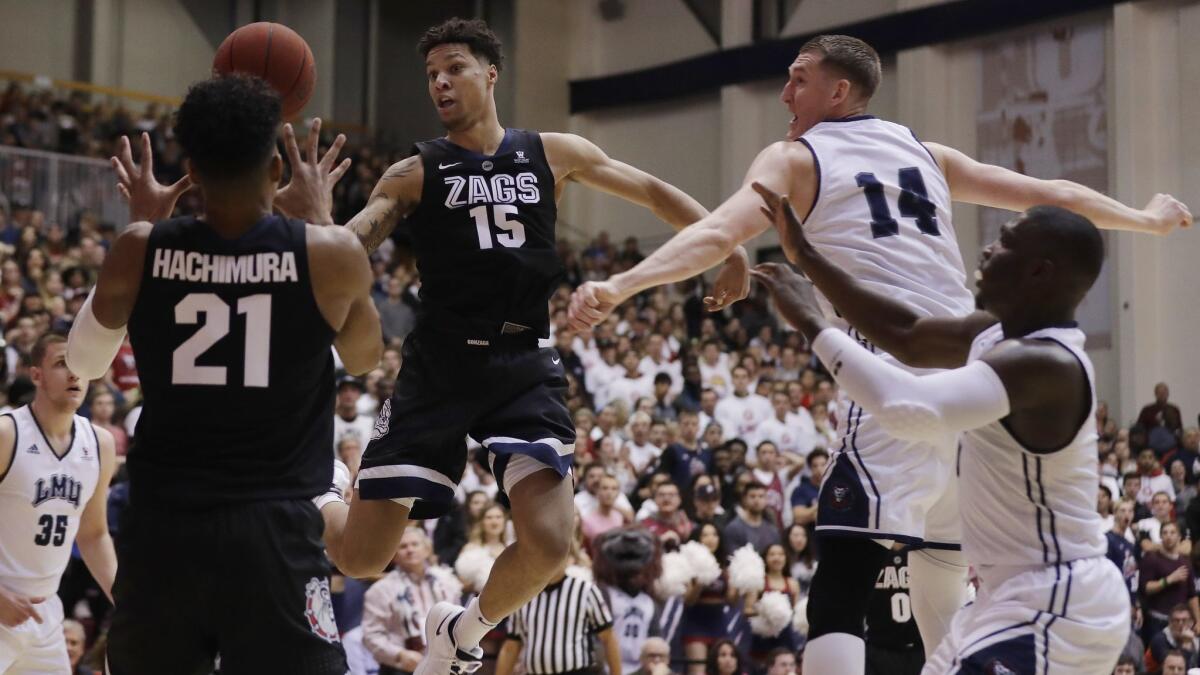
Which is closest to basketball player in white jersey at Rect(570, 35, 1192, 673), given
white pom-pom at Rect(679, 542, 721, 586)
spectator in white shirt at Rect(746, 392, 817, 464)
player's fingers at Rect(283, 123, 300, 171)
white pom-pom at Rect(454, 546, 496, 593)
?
player's fingers at Rect(283, 123, 300, 171)

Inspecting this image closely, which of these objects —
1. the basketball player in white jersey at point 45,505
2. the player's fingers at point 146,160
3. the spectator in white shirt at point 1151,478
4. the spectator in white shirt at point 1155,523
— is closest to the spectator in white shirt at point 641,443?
the spectator in white shirt at point 1155,523

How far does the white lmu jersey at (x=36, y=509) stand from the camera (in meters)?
7.62

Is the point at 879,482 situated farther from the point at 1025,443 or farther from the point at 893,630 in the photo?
the point at 893,630

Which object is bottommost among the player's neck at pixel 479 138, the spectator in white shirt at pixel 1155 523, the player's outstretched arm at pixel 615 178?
the spectator in white shirt at pixel 1155 523

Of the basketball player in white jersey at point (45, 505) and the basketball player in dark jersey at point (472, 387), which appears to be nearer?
the basketball player in dark jersey at point (472, 387)

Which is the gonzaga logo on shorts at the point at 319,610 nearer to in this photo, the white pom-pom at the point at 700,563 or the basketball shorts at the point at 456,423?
the basketball shorts at the point at 456,423

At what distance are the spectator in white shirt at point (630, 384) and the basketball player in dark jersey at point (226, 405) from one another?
13.2 meters

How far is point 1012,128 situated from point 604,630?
1469cm

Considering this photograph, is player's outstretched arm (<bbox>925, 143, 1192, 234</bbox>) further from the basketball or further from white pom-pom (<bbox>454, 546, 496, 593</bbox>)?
white pom-pom (<bbox>454, 546, 496, 593</bbox>)

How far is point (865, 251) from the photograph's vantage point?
17.5ft

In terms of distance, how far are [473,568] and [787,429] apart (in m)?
6.97

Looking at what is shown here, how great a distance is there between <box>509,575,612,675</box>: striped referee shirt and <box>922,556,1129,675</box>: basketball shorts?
668 cm

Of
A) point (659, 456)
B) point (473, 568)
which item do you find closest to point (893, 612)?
point (473, 568)

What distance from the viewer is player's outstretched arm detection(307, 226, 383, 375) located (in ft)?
13.9
